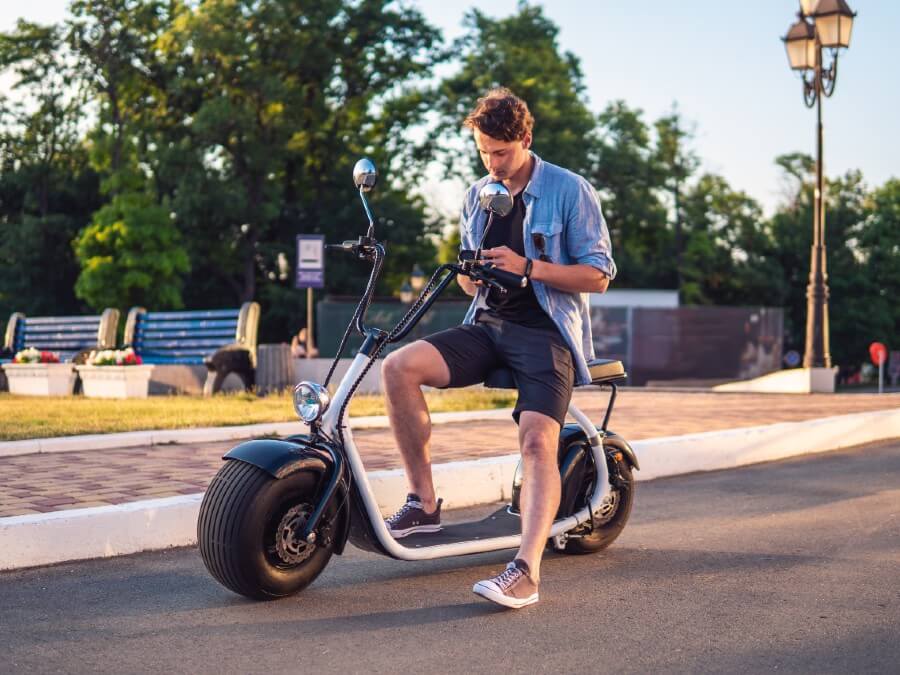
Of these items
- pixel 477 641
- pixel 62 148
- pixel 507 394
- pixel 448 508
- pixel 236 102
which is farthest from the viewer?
pixel 62 148

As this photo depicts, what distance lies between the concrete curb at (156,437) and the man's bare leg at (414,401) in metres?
2.97

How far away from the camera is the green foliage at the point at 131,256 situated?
39344 millimetres

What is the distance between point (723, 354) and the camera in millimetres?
28984

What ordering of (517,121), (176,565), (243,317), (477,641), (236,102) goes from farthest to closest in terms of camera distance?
(236,102), (243,317), (176,565), (517,121), (477,641)

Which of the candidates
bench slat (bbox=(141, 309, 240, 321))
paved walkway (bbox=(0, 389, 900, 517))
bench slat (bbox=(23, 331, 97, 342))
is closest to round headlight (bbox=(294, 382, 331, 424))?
paved walkway (bbox=(0, 389, 900, 517))

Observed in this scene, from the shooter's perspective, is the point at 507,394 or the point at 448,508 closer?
the point at 448,508

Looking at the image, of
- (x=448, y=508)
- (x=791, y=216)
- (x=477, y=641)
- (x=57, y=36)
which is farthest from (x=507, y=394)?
(x=791, y=216)

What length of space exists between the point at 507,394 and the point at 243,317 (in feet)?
15.9

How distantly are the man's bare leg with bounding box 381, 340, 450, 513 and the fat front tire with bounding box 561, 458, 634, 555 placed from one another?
0.79 metres

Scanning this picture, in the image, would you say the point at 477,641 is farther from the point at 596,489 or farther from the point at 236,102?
the point at 236,102

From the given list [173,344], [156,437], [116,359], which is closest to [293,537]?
[156,437]

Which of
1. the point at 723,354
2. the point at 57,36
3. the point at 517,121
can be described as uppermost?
the point at 57,36

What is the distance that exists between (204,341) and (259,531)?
1352 centimetres

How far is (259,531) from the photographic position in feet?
13.4
